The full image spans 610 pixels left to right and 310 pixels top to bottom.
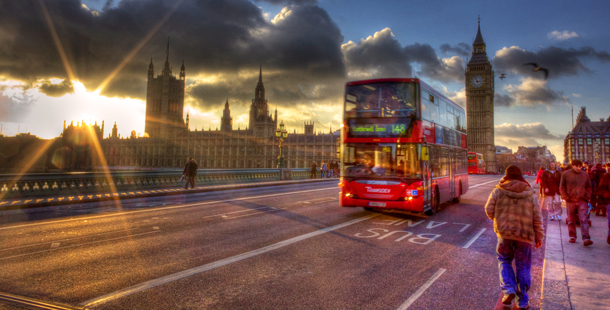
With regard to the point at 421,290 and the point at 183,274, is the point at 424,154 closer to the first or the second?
the point at 421,290

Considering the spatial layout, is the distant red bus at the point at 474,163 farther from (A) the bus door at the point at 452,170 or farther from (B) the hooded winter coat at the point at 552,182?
(B) the hooded winter coat at the point at 552,182

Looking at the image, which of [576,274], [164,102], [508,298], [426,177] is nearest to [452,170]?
[426,177]

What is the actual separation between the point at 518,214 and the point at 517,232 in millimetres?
209

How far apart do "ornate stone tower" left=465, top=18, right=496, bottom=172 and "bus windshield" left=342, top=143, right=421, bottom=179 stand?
98919mm

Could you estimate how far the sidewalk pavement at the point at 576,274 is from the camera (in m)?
3.86

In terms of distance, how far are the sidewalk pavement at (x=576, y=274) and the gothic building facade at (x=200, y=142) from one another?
86.1 meters

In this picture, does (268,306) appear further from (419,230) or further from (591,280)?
(419,230)

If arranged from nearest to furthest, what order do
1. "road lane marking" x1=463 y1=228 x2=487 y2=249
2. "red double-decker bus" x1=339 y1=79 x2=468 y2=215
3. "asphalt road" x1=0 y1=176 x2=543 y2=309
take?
1. "asphalt road" x1=0 y1=176 x2=543 y2=309
2. "road lane marking" x1=463 y1=228 x2=487 y2=249
3. "red double-decker bus" x1=339 y1=79 x2=468 y2=215

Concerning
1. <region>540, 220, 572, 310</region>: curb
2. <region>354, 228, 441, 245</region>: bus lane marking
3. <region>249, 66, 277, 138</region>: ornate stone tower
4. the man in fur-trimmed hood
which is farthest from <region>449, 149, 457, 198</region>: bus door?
<region>249, 66, 277, 138</region>: ornate stone tower

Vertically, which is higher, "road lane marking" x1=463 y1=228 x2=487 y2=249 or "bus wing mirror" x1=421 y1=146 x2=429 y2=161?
"bus wing mirror" x1=421 y1=146 x2=429 y2=161

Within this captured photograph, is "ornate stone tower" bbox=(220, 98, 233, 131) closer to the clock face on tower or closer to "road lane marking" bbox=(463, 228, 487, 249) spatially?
the clock face on tower

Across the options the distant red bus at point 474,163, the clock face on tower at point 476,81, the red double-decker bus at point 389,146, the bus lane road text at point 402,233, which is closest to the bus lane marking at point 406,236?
the bus lane road text at point 402,233

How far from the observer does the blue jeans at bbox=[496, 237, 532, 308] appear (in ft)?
12.5

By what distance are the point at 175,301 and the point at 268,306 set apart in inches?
42.6
